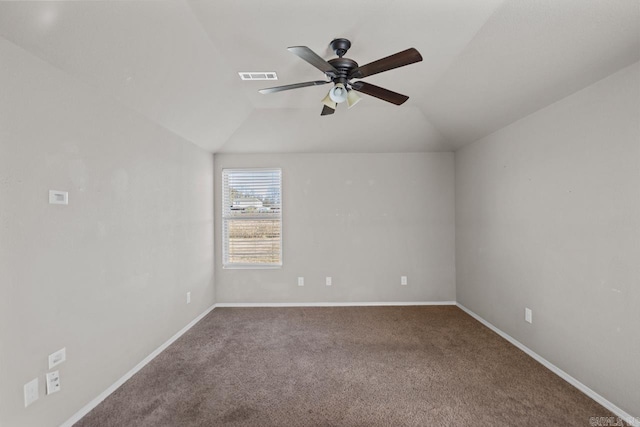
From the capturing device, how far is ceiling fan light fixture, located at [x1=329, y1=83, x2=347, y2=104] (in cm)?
206

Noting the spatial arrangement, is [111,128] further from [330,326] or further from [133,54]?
[330,326]

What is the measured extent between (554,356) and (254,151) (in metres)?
4.05

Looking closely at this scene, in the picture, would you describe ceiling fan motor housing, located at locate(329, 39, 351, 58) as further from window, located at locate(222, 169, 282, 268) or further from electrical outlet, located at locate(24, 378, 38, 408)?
electrical outlet, located at locate(24, 378, 38, 408)

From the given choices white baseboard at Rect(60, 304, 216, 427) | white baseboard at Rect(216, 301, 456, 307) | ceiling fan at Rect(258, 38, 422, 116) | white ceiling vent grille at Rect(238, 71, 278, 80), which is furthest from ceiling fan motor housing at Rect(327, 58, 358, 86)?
white baseboard at Rect(216, 301, 456, 307)

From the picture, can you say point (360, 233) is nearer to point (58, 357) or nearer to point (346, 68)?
point (346, 68)

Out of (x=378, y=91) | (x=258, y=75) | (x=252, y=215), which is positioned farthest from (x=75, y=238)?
(x=252, y=215)

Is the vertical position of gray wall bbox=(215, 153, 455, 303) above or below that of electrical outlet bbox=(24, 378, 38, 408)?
above

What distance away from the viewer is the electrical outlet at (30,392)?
1638 millimetres

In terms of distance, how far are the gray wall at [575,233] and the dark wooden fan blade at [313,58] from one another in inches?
75.1

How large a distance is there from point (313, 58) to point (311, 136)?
2.26 metres

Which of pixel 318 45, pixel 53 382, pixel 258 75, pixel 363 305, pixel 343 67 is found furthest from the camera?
pixel 363 305

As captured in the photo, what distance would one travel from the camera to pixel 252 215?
14.6 ft

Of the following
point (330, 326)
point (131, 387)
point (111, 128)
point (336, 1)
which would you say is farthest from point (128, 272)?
point (336, 1)

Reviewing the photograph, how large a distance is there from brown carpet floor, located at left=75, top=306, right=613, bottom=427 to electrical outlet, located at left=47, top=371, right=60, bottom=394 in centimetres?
34
